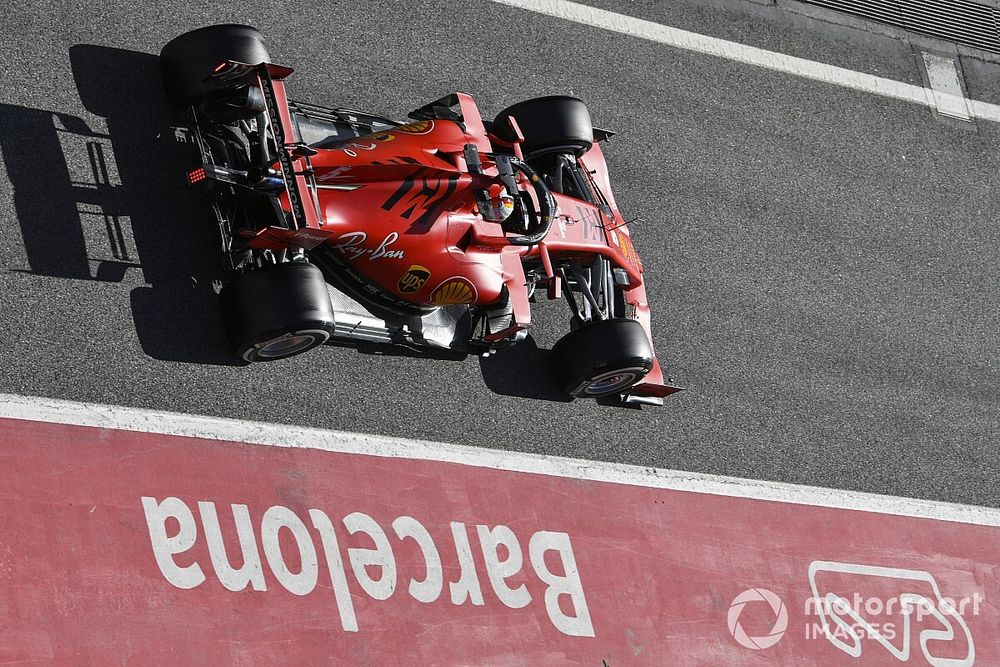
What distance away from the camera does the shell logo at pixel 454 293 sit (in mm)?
9055

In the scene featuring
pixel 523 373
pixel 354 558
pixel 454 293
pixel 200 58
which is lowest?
pixel 354 558

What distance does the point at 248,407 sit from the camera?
28.5 ft

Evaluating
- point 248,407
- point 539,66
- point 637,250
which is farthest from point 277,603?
point 539,66

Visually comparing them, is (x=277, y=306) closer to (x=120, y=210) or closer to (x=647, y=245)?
(x=120, y=210)

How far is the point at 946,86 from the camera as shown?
14742 millimetres

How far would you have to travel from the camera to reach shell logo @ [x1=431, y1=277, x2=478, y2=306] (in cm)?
905

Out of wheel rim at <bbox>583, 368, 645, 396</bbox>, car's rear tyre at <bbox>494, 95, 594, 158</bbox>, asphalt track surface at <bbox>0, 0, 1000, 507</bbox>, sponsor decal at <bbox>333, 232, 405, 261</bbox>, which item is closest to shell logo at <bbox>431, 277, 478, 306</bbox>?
sponsor decal at <bbox>333, 232, 405, 261</bbox>

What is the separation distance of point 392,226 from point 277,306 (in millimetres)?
1110

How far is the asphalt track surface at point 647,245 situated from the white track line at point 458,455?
4.2 inches

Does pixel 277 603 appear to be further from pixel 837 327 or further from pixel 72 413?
pixel 837 327

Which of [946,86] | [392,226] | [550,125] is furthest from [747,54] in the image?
[392,226]

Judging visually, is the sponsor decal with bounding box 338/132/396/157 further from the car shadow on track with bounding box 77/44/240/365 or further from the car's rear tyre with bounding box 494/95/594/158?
the car's rear tyre with bounding box 494/95/594/158

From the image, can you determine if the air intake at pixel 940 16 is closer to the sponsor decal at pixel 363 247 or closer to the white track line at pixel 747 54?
the white track line at pixel 747 54

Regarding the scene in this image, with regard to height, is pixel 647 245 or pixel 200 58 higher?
pixel 200 58
